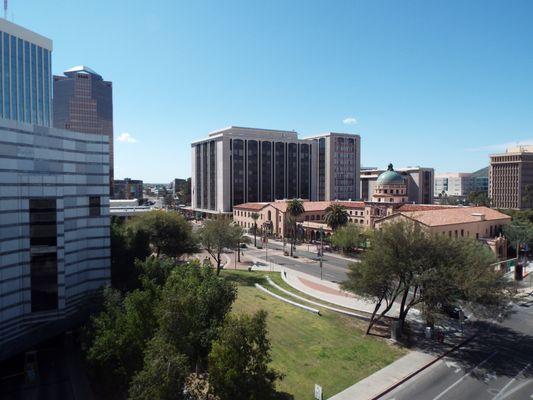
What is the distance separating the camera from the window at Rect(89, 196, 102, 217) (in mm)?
43219

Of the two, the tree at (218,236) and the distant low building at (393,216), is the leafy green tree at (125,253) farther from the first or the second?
the distant low building at (393,216)

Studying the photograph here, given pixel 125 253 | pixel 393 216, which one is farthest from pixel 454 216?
pixel 125 253

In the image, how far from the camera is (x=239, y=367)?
21047mm

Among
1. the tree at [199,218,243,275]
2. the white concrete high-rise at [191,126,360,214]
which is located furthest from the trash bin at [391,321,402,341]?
the white concrete high-rise at [191,126,360,214]

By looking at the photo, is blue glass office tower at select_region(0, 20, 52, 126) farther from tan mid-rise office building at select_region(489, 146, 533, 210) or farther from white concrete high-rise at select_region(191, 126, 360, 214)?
tan mid-rise office building at select_region(489, 146, 533, 210)

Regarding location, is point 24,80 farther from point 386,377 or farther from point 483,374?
point 483,374

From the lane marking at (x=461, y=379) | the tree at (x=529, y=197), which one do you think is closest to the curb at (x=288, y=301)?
the lane marking at (x=461, y=379)

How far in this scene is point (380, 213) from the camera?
9119cm

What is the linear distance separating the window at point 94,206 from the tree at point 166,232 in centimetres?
1502

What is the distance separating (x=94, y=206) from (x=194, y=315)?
24621 millimetres

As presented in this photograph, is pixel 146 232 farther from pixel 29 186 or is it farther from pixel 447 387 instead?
pixel 447 387

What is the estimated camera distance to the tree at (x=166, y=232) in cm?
5969

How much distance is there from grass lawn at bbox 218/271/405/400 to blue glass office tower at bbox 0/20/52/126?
435 ft

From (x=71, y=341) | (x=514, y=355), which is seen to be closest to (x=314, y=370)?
(x=514, y=355)
